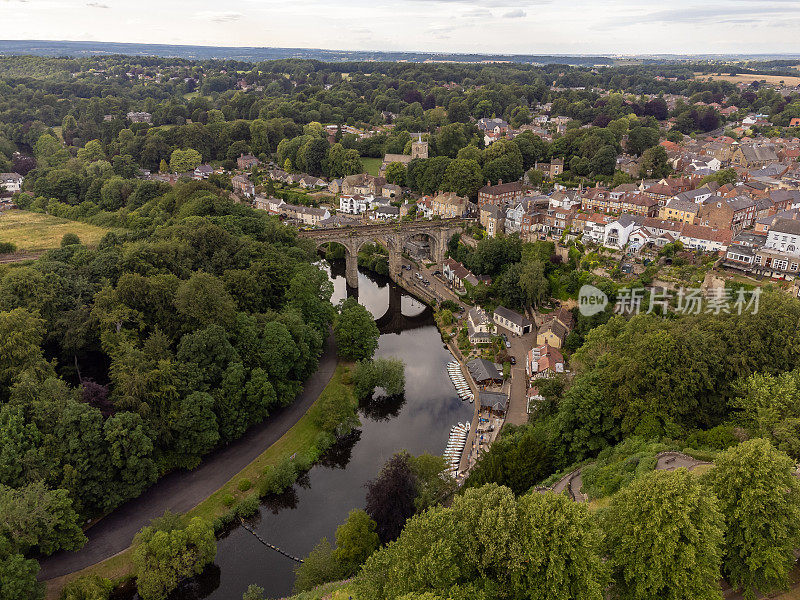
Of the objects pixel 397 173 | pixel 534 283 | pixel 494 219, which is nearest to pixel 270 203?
pixel 397 173

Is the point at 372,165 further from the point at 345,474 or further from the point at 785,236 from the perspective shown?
the point at 345,474

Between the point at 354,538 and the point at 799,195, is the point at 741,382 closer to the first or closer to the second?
the point at 354,538

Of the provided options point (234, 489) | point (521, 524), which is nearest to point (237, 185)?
point (234, 489)

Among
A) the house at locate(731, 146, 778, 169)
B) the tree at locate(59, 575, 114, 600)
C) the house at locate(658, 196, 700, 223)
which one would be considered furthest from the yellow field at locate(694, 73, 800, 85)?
the tree at locate(59, 575, 114, 600)

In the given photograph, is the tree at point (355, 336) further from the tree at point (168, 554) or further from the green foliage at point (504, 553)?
the green foliage at point (504, 553)

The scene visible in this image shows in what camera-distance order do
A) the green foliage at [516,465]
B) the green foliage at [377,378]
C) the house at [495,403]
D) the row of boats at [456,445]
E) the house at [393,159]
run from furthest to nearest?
the house at [393,159] → the green foliage at [377,378] → the house at [495,403] → the row of boats at [456,445] → the green foliage at [516,465]

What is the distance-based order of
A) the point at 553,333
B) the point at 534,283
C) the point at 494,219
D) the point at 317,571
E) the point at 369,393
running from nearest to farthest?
1. the point at 317,571
2. the point at 369,393
3. the point at 553,333
4. the point at 534,283
5. the point at 494,219

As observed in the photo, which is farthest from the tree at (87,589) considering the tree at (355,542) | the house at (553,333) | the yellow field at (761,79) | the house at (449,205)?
the yellow field at (761,79)
